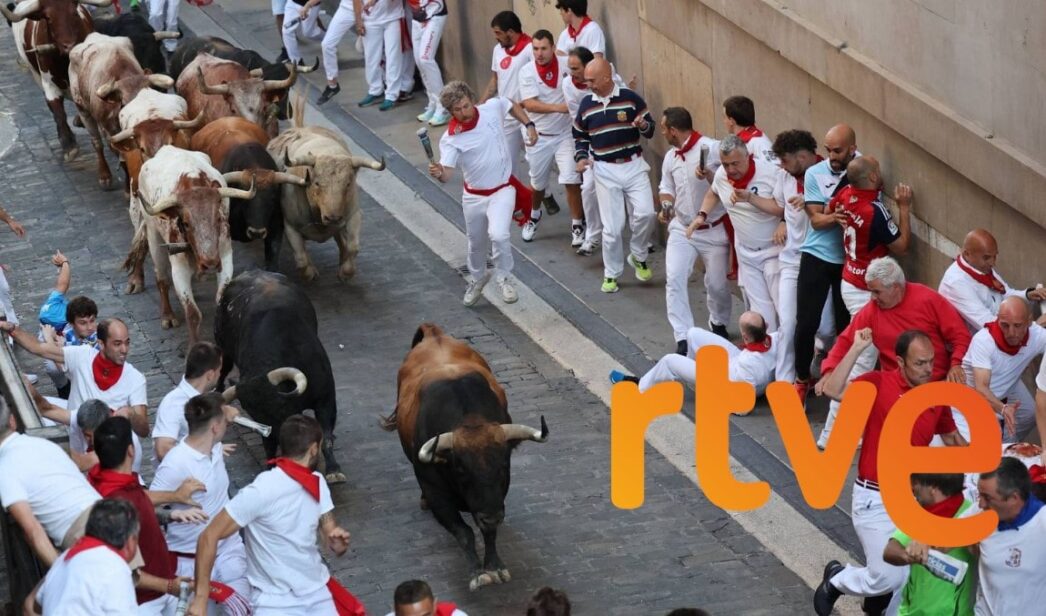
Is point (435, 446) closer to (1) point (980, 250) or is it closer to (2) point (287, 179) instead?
(1) point (980, 250)

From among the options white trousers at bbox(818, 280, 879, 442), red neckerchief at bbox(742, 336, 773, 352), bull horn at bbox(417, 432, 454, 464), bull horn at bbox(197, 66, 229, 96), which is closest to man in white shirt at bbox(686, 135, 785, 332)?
red neckerchief at bbox(742, 336, 773, 352)

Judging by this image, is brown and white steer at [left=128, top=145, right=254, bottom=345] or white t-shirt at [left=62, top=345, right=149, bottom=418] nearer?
white t-shirt at [left=62, top=345, right=149, bottom=418]

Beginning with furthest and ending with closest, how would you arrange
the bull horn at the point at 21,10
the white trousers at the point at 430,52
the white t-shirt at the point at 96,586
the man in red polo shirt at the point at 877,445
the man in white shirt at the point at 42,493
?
1. the white trousers at the point at 430,52
2. the bull horn at the point at 21,10
3. the man in red polo shirt at the point at 877,445
4. the man in white shirt at the point at 42,493
5. the white t-shirt at the point at 96,586

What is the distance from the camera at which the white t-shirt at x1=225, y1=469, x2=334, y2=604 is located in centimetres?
910

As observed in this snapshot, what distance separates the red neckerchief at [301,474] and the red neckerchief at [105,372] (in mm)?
2789

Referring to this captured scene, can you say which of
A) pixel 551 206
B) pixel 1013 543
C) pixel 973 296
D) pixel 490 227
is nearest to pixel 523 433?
Answer: pixel 973 296

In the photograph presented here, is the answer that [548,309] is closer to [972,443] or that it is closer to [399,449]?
[399,449]

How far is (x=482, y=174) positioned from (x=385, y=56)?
6.20 meters

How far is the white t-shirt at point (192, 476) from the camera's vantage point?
9.91 m

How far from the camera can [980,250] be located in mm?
11555

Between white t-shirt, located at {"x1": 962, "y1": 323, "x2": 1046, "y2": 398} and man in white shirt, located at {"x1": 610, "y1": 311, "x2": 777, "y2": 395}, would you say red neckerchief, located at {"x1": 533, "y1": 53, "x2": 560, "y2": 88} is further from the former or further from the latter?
white t-shirt, located at {"x1": 962, "y1": 323, "x2": 1046, "y2": 398}

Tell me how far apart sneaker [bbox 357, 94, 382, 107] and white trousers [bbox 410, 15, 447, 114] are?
966 millimetres

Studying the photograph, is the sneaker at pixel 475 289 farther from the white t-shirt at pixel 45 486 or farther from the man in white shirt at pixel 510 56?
the white t-shirt at pixel 45 486

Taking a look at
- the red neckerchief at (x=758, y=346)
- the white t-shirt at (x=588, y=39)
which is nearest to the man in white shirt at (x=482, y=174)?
the white t-shirt at (x=588, y=39)
